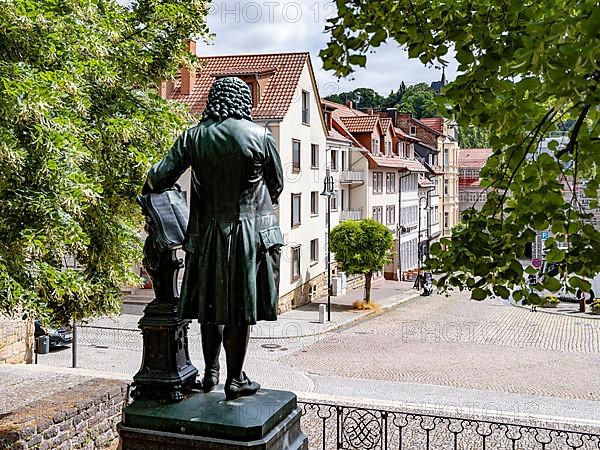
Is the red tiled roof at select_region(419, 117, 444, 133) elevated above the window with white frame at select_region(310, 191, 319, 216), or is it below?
above

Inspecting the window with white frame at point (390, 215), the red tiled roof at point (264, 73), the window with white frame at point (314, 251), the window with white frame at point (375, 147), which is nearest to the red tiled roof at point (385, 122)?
the window with white frame at point (375, 147)

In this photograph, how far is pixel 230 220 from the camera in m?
4.30

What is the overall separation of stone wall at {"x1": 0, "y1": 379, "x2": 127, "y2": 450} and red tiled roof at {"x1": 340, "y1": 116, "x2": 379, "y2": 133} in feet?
100

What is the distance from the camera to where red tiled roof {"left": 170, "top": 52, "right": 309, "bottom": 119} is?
26.5m

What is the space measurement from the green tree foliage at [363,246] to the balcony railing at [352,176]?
6.38m

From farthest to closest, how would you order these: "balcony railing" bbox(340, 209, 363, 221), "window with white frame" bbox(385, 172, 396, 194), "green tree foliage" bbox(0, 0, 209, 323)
Result: "window with white frame" bbox(385, 172, 396, 194)
"balcony railing" bbox(340, 209, 363, 221)
"green tree foliage" bbox(0, 0, 209, 323)

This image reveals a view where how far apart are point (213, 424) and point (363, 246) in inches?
998

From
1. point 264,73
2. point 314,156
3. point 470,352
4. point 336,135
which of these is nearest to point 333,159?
point 336,135

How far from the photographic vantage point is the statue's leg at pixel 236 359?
4.36m

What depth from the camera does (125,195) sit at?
988cm

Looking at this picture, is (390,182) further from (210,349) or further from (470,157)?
(210,349)

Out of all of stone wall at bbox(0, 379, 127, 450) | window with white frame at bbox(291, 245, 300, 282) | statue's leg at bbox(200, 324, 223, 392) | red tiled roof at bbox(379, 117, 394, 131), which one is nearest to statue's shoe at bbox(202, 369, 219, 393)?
statue's leg at bbox(200, 324, 223, 392)

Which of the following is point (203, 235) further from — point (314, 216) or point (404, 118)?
point (404, 118)

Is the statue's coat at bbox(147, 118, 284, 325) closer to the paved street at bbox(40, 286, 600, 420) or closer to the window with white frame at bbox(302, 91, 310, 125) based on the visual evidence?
the paved street at bbox(40, 286, 600, 420)
